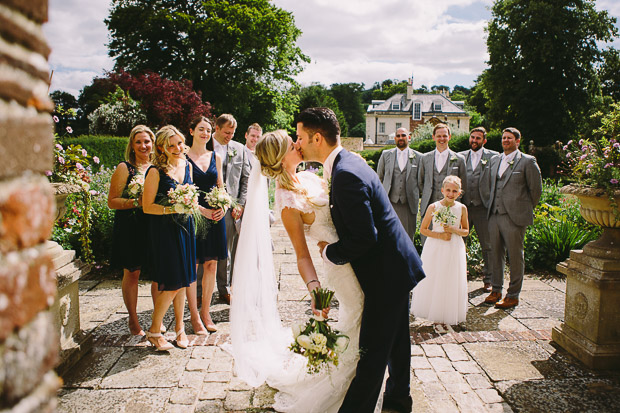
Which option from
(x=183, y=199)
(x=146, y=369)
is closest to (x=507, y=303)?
(x=183, y=199)

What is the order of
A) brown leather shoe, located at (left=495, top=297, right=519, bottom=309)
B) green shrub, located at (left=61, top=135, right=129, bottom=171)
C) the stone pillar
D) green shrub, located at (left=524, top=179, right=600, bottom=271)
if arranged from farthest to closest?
green shrub, located at (left=61, top=135, right=129, bottom=171) → green shrub, located at (left=524, top=179, right=600, bottom=271) → brown leather shoe, located at (left=495, top=297, right=519, bottom=309) → the stone pillar

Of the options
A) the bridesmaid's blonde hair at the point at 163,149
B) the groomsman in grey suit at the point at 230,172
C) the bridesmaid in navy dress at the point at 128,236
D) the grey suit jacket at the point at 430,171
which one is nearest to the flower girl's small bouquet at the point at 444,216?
the grey suit jacket at the point at 430,171

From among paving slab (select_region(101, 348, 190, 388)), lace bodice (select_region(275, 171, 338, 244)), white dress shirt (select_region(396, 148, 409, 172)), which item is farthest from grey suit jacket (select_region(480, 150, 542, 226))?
paving slab (select_region(101, 348, 190, 388))

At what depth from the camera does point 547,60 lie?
78.7ft

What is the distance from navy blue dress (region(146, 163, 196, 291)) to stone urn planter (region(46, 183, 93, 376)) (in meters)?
0.68

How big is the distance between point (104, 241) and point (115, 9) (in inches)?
882

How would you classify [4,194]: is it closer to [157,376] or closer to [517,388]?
[157,376]

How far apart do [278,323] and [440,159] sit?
3.93 m

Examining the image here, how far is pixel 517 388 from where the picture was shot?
133 inches

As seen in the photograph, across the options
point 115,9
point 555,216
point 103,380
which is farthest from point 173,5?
point 103,380

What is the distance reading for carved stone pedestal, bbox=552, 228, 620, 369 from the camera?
3697mm

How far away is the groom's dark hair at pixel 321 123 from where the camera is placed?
2.79 m

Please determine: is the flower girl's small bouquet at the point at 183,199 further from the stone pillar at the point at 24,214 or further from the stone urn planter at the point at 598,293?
the stone urn planter at the point at 598,293

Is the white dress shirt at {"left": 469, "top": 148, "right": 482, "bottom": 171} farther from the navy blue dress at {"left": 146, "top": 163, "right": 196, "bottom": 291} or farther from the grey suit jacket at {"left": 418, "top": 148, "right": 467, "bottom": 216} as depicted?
the navy blue dress at {"left": 146, "top": 163, "right": 196, "bottom": 291}
